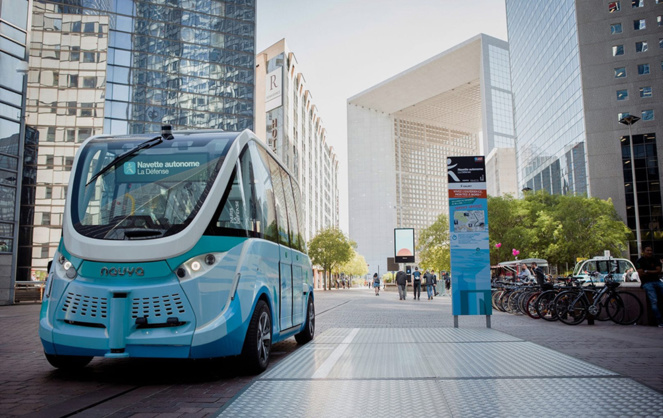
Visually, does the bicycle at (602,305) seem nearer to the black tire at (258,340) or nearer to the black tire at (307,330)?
the black tire at (307,330)

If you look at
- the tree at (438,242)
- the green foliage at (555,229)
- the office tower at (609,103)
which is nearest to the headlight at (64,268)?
the green foliage at (555,229)

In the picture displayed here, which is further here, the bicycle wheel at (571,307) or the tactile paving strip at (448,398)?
the bicycle wheel at (571,307)

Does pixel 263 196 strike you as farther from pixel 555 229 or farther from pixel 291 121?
pixel 291 121

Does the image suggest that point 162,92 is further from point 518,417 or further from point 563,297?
point 518,417

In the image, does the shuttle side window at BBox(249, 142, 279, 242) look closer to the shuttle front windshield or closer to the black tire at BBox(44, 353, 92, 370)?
the shuttle front windshield

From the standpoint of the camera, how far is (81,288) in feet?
19.0

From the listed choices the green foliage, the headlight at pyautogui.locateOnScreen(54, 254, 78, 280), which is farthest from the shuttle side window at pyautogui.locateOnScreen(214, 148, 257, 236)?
the green foliage

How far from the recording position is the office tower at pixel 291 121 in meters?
74.6

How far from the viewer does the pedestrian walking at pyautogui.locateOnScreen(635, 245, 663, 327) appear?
12.4m

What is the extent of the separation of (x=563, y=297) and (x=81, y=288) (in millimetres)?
11860

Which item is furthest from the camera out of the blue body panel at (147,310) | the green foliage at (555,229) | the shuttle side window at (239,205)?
the green foliage at (555,229)

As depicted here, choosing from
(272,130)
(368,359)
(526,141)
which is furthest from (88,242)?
(526,141)

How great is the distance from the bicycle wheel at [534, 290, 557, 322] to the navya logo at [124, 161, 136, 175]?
1158cm

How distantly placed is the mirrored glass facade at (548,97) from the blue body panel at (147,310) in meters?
66.4
